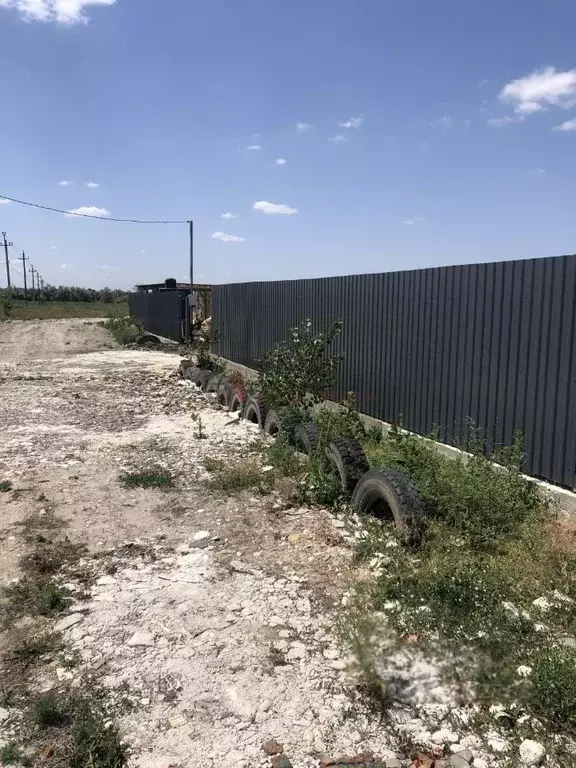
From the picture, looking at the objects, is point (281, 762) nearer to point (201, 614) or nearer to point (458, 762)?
point (458, 762)

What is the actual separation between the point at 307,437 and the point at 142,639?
11.3 feet

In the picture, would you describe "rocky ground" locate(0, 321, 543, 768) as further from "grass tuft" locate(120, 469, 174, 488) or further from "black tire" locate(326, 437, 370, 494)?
"black tire" locate(326, 437, 370, 494)

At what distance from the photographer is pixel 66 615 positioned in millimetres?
3535

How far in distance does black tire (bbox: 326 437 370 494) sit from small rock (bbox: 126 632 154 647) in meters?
2.36

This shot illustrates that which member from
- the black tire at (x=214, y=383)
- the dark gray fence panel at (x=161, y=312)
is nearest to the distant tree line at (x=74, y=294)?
the dark gray fence panel at (x=161, y=312)

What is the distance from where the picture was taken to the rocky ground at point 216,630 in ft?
8.24

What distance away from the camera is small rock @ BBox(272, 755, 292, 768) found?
2.37 metres

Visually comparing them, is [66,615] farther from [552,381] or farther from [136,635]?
[552,381]

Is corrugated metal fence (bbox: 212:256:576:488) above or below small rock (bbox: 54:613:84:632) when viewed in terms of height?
above

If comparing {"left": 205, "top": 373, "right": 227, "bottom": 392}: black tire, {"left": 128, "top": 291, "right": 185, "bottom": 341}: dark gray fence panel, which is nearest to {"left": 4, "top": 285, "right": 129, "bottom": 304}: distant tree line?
{"left": 128, "top": 291, "right": 185, "bottom": 341}: dark gray fence panel

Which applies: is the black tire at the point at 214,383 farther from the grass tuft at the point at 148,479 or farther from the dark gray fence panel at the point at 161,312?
the dark gray fence panel at the point at 161,312

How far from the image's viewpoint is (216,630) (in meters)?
3.36

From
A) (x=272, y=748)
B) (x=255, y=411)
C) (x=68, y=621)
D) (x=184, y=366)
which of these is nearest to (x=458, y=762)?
(x=272, y=748)

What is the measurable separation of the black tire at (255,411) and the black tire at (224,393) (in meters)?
1.12
